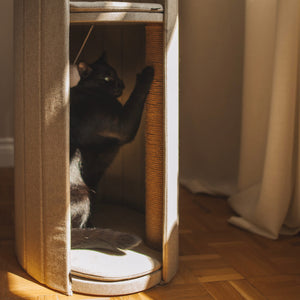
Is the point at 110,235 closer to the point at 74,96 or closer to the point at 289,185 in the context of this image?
the point at 74,96

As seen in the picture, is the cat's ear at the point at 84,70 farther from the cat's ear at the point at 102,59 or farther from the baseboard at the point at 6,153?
the baseboard at the point at 6,153

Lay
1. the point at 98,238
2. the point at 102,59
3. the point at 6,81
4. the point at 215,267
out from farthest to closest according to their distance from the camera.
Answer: the point at 6,81
the point at 102,59
the point at 215,267
the point at 98,238

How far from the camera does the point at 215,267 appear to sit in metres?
1.33

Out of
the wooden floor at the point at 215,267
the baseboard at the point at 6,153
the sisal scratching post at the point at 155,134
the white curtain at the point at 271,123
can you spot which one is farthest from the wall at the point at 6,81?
the sisal scratching post at the point at 155,134

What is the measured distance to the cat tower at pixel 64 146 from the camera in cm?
106

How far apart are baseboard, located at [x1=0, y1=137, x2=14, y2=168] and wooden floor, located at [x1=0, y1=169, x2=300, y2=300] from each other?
702 millimetres

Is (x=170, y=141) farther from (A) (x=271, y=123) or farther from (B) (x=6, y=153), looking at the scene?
(B) (x=6, y=153)

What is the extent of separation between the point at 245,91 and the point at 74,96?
742 mm

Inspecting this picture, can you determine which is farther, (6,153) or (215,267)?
(6,153)

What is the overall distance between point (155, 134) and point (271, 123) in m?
0.51

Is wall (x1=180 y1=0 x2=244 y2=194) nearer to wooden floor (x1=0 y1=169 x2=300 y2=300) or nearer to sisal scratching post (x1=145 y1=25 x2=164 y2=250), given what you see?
wooden floor (x1=0 y1=169 x2=300 y2=300)

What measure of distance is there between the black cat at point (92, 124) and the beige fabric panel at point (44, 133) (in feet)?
0.42

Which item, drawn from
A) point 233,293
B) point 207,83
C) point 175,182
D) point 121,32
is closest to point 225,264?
point 233,293

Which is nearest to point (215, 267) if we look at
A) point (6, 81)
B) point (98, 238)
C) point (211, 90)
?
point (98, 238)
